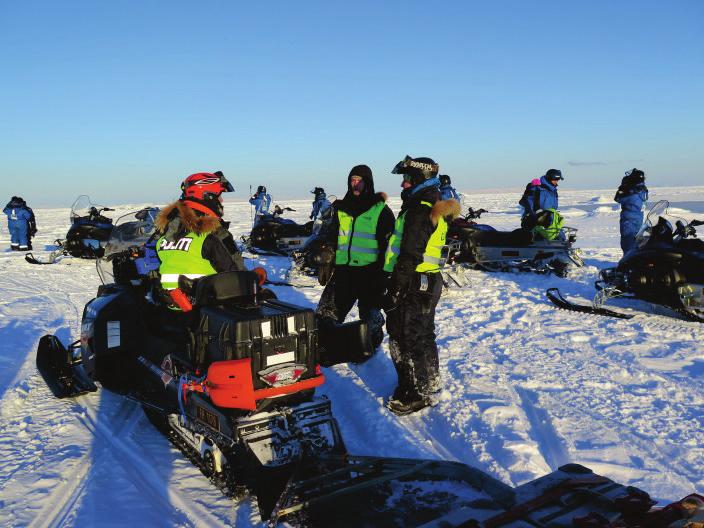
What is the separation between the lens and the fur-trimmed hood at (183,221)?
3.38 m

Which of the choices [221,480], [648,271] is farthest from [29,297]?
[648,271]

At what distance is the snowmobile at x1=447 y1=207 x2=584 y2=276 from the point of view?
9.88 m

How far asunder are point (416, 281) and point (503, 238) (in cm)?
669

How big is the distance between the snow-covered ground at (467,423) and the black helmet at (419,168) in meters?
1.66

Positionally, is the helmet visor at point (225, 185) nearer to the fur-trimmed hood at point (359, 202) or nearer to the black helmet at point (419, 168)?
the fur-trimmed hood at point (359, 202)

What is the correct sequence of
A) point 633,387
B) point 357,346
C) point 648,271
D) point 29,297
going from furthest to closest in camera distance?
1. point 29,297
2. point 648,271
3. point 633,387
4. point 357,346

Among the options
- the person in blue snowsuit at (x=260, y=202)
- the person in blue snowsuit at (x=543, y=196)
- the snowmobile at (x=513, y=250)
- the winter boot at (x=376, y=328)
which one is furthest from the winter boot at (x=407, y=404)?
the person in blue snowsuit at (x=260, y=202)

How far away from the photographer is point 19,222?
16344 millimetres

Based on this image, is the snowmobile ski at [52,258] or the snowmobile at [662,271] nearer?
the snowmobile at [662,271]

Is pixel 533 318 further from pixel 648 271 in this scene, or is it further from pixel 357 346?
pixel 357 346

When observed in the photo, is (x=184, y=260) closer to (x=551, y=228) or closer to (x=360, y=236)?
(x=360, y=236)

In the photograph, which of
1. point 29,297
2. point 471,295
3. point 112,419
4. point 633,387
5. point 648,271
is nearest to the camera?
point 112,419

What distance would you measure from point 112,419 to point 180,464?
986 millimetres

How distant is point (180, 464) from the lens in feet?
10.9
